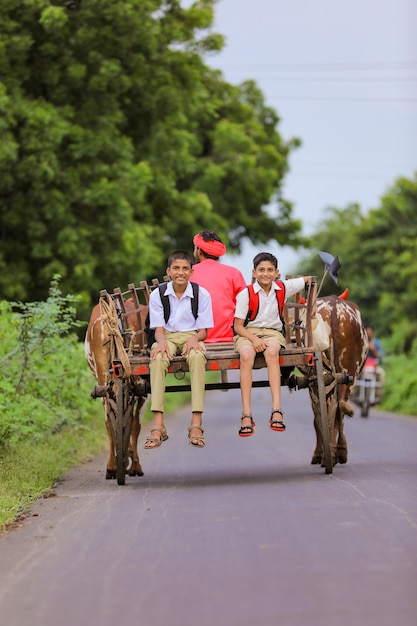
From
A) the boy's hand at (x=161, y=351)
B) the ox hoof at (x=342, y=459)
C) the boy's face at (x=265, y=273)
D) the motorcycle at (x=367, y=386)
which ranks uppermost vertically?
the boy's face at (x=265, y=273)

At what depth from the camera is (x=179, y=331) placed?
12.6 meters

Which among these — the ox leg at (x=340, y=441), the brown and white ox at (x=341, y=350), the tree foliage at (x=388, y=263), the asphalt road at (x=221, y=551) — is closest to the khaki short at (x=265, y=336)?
the asphalt road at (x=221, y=551)

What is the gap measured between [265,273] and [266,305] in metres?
0.32

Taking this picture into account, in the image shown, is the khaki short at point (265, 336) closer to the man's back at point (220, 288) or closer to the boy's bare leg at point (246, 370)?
the boy's bare leg at point (246, 370)

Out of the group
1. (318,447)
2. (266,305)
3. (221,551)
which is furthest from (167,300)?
(221,551)

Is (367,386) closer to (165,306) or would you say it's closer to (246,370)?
(165,306)

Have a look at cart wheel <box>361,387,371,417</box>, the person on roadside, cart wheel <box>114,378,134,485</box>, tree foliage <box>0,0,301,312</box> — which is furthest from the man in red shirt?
cart wheel <box>361,387,371,417</box>

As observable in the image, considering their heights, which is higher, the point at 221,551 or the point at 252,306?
the point at 252,306

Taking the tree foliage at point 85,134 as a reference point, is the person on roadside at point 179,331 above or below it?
below

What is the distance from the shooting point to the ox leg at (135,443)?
13859 millimetres

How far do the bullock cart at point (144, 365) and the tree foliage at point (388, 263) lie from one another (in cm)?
3836

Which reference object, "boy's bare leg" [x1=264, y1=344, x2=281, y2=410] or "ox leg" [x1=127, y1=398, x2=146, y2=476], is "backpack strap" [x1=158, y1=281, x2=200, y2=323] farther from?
"ox leg" [x1=127, y1=398, x2=146, y2=476]

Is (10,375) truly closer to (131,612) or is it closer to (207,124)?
(131,612)

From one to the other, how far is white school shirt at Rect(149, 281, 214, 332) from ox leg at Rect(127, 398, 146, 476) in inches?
72.7
